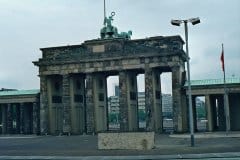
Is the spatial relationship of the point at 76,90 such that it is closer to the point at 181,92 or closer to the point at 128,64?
the point at 128,64

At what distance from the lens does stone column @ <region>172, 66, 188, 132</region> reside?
8062cm

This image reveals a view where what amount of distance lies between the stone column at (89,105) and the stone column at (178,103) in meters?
A: 17.1

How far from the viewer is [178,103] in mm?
81312

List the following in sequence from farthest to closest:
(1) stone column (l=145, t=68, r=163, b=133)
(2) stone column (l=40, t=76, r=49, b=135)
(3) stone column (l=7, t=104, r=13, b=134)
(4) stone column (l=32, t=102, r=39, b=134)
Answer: (3) stone column (l=7, t=104, r=13, b=134), (4) stone column (l=32, t=102, r=39, b=134), (2) stone column (l=40, t=76, r=49, b=135), (1) stone column (l=145, t=68, r=163, b=133)

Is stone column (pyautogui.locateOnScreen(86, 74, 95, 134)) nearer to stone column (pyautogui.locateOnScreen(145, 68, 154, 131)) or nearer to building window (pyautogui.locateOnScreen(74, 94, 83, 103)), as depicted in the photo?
building window (pyautogui.locateOnScreen(74, 94, 83, 103))

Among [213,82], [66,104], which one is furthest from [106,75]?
[213,82]

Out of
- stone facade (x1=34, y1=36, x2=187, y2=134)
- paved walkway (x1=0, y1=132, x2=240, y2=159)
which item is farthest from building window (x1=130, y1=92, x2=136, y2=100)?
paved walkway (x1=0, y1=132, x2=240, y2=159)

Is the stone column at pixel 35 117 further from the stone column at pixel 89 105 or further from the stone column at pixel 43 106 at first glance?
the stone column at pixel 89 105

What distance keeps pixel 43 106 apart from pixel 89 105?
11.0 metres

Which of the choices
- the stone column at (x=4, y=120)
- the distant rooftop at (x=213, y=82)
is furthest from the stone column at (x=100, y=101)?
the stone column at (x=4, y=120)

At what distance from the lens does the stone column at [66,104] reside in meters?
89.4

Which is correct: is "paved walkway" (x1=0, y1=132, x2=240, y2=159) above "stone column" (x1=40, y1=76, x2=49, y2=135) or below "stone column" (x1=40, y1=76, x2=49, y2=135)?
below

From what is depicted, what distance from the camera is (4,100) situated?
98875 millimetres

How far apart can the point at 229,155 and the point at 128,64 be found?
5402cm
